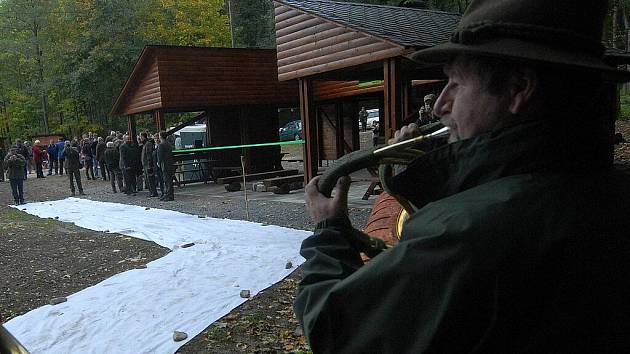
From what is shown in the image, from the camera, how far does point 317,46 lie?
10172 millimetres

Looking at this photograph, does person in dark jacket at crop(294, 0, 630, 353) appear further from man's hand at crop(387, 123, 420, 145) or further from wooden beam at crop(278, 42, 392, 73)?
wooden beam at crop(278, 42, 392, 73)

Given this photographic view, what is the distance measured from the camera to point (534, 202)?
3.16 feet

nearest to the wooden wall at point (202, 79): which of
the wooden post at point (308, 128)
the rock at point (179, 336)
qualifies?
the wooden post at point (308, 128)

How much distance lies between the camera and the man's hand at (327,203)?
54.3 inches

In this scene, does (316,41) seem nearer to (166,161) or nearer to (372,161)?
(166,161)

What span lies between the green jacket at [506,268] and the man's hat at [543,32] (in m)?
0.15

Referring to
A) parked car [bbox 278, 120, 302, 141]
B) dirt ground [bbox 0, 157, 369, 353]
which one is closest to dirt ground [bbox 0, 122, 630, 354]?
dirt ground [bbox 0, 157, 369, 353]

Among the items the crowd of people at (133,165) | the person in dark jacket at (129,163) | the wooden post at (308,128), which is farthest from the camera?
the person in dark jacket at (129,163)

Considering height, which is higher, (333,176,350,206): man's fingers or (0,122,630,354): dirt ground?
(333,176,350,206): man's fingers

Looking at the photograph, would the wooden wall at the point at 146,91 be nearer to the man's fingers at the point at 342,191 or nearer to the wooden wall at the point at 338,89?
the wooden wall at the point at 338,89

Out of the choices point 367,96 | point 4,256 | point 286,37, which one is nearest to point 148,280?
point 4,256

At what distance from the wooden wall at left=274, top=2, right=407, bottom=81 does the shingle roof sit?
14 centimetres

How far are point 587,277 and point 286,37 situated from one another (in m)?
10.6

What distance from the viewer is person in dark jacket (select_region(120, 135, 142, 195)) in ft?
49.2
